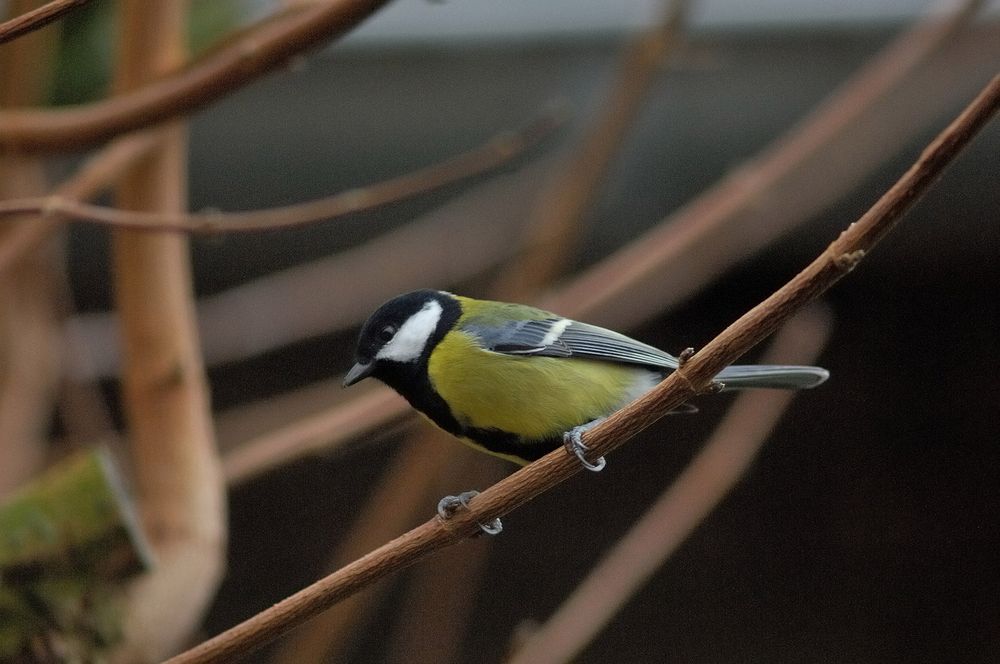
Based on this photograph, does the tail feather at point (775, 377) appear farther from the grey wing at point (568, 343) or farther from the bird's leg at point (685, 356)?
the bird's leg at point (685, 356)

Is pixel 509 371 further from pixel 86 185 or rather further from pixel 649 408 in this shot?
pixel 86 185

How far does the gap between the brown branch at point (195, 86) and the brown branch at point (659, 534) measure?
0.50m

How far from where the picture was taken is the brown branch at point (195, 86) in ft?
2.39

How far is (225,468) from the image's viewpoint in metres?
1.10

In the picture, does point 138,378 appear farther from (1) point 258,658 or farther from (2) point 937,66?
(2) point 937,66

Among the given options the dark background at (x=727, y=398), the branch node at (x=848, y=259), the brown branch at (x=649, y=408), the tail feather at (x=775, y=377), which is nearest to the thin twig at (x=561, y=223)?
the dark background at (x=727, y=398)

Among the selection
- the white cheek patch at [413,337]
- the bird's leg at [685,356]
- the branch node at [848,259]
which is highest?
the white cheek patch at [413,337]

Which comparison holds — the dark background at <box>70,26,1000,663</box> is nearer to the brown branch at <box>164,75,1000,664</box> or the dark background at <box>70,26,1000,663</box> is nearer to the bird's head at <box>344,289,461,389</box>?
the bird's head at <box>344,289,461,389</box>

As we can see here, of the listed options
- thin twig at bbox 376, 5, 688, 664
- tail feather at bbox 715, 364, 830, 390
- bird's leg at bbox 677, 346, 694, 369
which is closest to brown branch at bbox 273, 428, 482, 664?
thin twig at bbox 376, 5, 688, 664

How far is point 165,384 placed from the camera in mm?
972

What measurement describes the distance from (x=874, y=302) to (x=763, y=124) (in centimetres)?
31

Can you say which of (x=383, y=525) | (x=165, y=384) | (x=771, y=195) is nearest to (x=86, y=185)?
(x=165, y=384)

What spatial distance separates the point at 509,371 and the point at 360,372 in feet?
0.38

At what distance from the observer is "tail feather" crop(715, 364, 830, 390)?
762 millimetres
